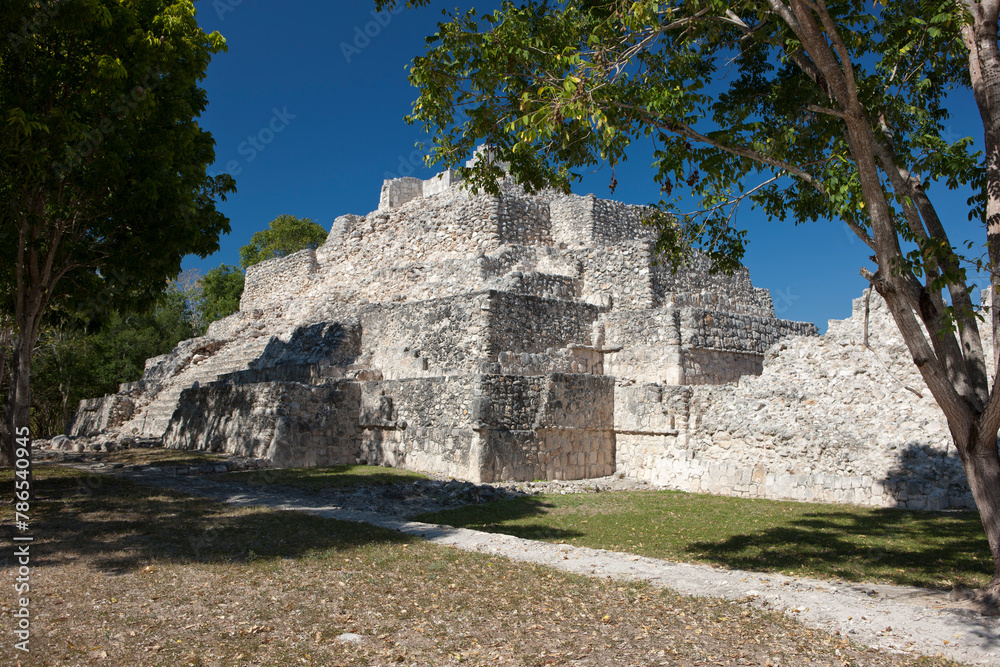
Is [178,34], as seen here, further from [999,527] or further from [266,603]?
[999,527]

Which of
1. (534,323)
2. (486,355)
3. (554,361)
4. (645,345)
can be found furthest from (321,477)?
(645,345)

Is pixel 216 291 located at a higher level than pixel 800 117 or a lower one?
higher

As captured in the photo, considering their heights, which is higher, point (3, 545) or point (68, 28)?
point (68, 28)

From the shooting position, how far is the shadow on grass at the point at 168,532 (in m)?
6.17

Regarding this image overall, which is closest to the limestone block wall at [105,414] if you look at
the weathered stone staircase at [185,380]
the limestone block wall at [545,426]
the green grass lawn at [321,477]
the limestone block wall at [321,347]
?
the weathered stone staircase at [185,380]

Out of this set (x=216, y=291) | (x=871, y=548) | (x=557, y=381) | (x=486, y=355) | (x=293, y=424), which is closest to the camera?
(x=871, y=548)

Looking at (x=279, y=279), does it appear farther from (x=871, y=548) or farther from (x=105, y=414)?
(x=871, y=548)

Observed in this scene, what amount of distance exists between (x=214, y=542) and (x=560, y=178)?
529 cm

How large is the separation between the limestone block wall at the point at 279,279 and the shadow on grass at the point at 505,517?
16.6m

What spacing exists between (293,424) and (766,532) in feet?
30.5

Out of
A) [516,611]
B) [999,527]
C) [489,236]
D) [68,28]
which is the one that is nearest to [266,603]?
[516,611]

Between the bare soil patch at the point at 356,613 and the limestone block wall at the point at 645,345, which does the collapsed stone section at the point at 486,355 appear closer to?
the limestone block wall at the point at 645,345

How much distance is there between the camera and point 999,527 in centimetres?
493

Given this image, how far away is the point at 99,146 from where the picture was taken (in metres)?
9.64
